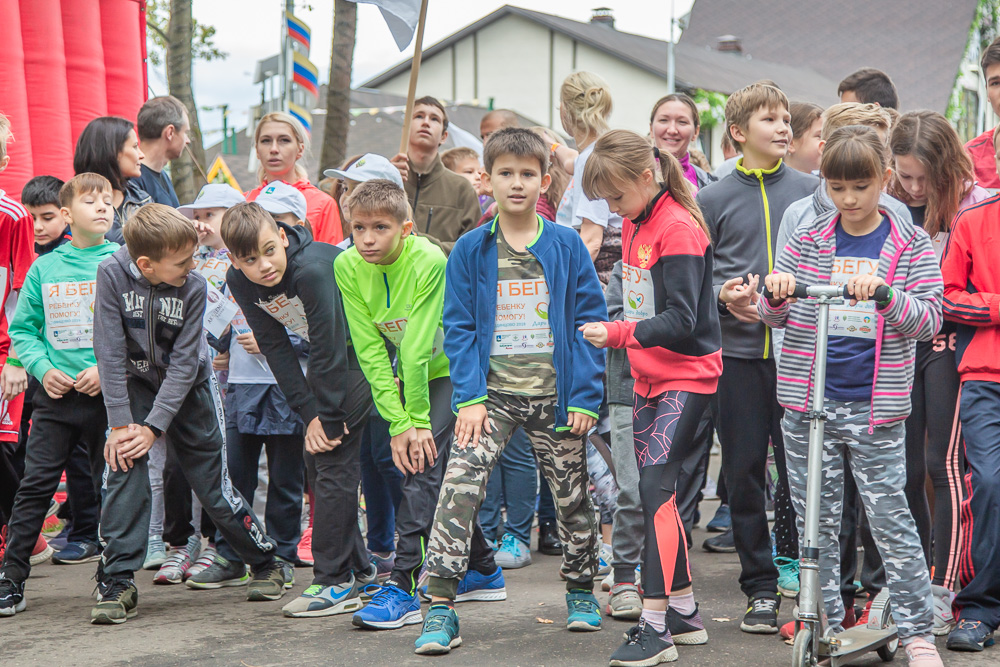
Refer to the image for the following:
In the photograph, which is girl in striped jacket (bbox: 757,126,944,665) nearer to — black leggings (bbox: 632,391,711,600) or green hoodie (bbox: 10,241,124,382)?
black leggings (bbox: 632,391,711,600)

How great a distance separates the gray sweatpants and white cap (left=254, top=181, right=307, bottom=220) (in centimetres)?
210

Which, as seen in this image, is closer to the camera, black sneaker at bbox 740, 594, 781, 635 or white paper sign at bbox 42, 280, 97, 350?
black sneaker at bbox 740, 594, 781, 635

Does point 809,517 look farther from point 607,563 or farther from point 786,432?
point 607,563

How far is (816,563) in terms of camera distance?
3.77 metres

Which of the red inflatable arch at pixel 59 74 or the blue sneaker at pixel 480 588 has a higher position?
the red inflatable arch at pixel 59 74

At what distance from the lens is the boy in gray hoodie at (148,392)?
485 centimetres

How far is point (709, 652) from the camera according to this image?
4223mm

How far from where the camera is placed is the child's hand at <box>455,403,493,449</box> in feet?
14.3

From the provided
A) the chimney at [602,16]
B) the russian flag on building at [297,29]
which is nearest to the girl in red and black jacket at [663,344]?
the russian flag on building at [297,29]

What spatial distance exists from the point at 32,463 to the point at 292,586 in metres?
1.37

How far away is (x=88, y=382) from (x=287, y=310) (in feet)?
3.42

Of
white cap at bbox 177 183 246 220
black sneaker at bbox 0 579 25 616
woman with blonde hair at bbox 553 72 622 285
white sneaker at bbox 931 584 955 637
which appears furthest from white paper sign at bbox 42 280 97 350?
white sneaker at bbox 931 584 955 637

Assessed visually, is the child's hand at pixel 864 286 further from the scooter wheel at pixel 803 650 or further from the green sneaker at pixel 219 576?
the green sneaker at pixel 219 576

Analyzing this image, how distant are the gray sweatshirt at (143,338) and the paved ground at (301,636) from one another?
35.4 inches
